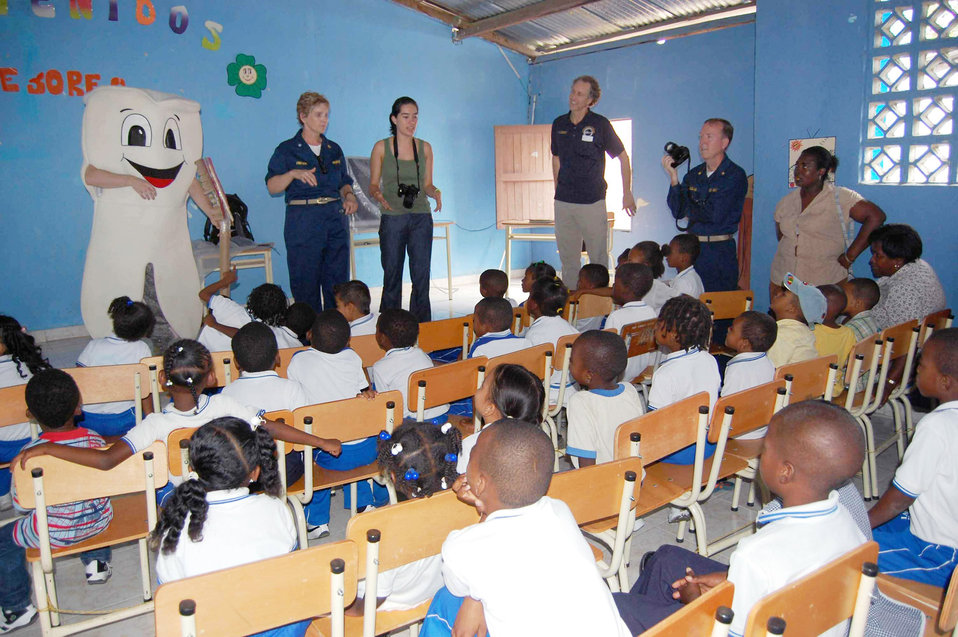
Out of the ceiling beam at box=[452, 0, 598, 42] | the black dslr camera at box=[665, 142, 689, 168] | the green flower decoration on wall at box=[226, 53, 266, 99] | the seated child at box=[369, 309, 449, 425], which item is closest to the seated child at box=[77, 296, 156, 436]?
the seated child at box=[369, 309, 449, 425]

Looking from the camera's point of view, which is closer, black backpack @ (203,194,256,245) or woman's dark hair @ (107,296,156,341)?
woman's dark hair @ (107,296,156,341)

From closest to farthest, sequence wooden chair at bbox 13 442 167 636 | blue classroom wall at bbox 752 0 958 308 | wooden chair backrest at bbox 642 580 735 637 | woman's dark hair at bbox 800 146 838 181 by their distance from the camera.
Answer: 1. wooden chair backrest at bbox 642 580 735 637
2. wooden chair at bbox 13 442 167 636
3. woman's dark hair at bbox 800 146 838 181
4. blue classroom wall at bbox 752 0 958 308

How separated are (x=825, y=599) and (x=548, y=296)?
2.08 meters

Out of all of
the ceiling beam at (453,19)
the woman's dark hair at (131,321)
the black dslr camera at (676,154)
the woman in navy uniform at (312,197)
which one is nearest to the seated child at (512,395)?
the woman's dark hair at (131,321)

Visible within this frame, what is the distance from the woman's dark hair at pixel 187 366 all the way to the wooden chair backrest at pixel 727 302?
8.04ft

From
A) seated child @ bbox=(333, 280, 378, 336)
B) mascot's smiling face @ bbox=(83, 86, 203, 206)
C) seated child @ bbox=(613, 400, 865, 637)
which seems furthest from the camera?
mascot's smiling face @ bbox=(83, 86, 203, 206)

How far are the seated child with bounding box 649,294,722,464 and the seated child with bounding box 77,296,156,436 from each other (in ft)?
6.24

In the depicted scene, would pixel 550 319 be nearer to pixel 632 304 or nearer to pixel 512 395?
pixel 632 304

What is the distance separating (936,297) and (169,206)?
3.94m

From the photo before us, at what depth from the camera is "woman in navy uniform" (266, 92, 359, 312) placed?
3.98 meters

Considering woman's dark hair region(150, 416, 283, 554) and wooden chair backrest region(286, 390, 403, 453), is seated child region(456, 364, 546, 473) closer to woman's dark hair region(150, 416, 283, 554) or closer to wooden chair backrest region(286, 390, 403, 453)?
wooden chair backrest region(286, 390, 403, 453)

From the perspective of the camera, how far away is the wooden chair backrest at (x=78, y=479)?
158cm

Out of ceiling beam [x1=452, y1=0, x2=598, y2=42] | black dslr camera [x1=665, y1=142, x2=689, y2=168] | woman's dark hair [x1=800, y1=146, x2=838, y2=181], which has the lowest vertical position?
woman's dark hair [x1=800, y1=146, x2=838, y2=181]

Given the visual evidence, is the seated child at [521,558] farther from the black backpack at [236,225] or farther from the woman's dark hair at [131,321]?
the black backpack at [236,225]
